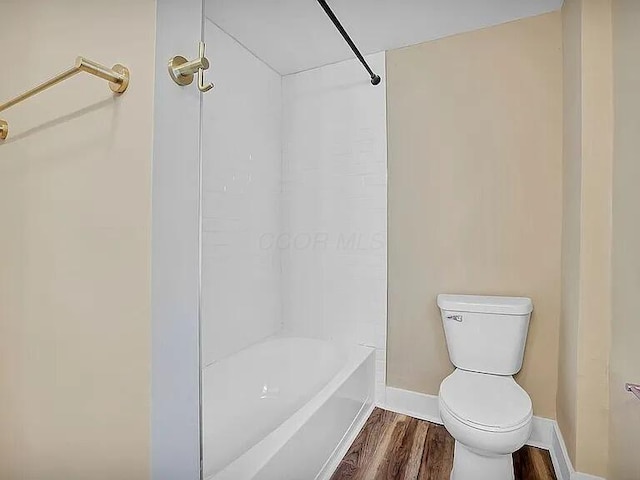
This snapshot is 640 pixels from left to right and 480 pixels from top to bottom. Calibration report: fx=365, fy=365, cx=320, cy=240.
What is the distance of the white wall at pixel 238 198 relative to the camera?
77.4 inches

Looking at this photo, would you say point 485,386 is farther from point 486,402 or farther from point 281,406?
point 281,406

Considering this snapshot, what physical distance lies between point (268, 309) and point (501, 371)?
4.62 feet

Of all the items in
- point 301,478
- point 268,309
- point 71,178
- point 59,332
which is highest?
point 71,178

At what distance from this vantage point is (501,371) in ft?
5.86

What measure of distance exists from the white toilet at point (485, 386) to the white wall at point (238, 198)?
1.13m

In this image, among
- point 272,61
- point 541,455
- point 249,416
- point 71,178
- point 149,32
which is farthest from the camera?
point 272,61

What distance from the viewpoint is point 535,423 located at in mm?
1882

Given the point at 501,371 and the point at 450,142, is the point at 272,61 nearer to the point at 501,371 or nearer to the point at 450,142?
the point at 450,142

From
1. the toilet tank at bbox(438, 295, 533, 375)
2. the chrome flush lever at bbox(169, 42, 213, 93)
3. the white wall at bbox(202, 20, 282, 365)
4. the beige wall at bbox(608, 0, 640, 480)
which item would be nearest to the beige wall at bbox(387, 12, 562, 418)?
the toilet tank at bbox(438, 295, 533, 375)

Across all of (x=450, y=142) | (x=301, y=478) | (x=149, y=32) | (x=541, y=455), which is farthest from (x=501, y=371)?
(x=149, y=32)

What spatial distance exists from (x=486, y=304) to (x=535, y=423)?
0.69 meters

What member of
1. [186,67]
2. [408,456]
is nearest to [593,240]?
[408,456]

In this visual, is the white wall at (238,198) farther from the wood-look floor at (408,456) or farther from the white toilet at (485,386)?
the white toilet at (485,386)

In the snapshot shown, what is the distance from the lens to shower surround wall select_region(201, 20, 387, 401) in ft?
6.70
